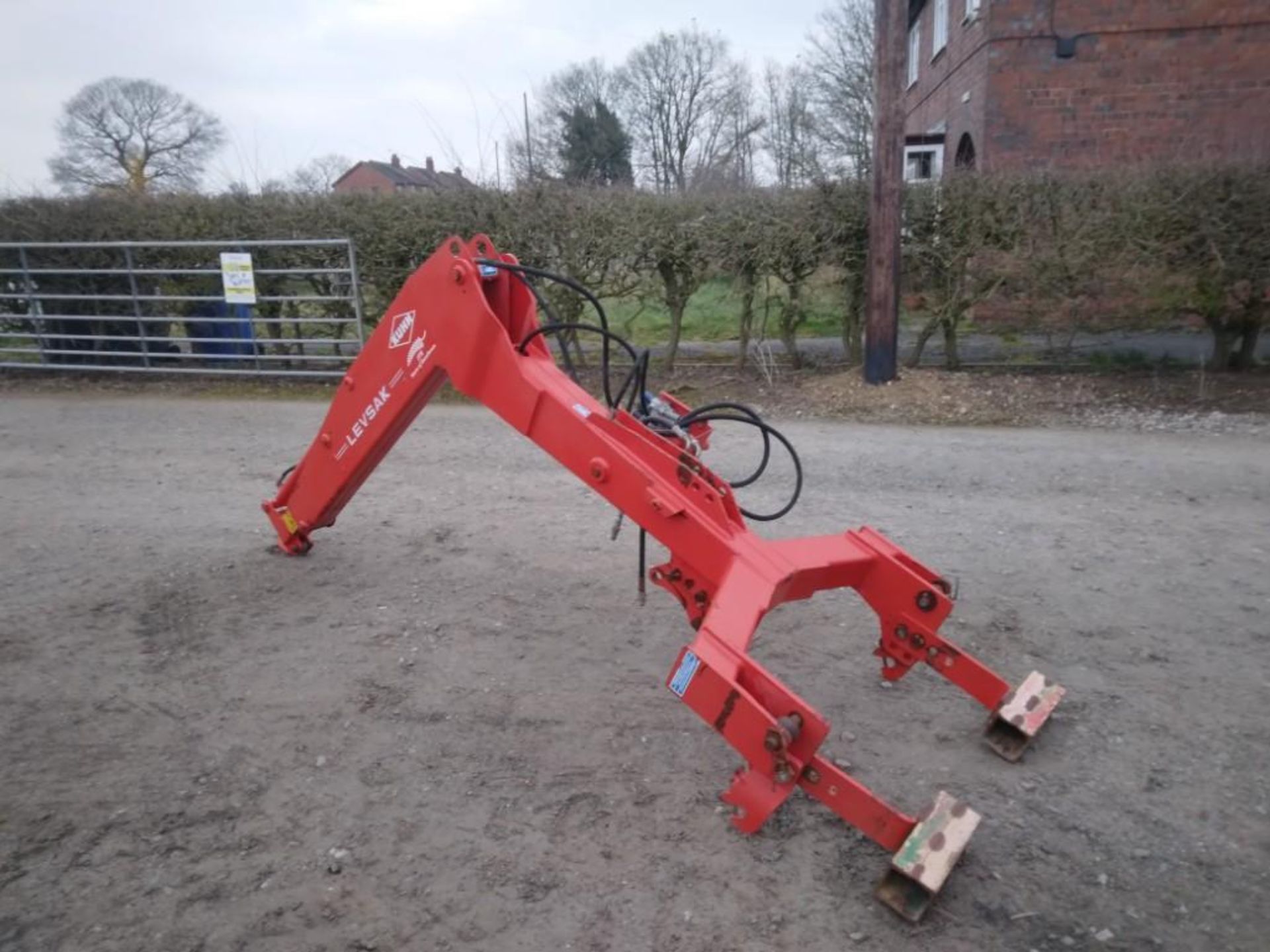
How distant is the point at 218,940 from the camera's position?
2.45 metres

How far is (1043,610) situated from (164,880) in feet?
12.6

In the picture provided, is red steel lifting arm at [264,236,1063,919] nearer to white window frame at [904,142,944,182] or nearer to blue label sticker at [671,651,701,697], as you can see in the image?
blue label sticker at [671,651,701,697]

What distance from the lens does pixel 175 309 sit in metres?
11.5

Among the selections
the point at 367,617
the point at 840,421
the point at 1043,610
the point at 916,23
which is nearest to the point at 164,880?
the point at 367,617

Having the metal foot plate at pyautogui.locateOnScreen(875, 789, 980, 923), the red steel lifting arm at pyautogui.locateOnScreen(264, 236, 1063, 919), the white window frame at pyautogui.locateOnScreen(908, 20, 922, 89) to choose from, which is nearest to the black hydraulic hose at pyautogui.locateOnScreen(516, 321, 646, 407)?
the red steel lifting arm at pyautogui.locateOnScreen(264, 236, 1063, 919)

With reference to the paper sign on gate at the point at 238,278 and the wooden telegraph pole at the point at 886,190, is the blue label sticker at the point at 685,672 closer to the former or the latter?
the wooden telegraph pole at the point at 886,190

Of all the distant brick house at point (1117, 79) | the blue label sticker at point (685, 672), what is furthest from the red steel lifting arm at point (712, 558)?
the distant brick house at point (1117, 79)

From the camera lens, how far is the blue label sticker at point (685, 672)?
249 cm

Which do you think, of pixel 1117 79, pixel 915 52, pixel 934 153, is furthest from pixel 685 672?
pixel 915 52

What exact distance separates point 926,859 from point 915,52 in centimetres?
2410

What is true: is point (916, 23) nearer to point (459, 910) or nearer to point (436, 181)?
point (436, 181)

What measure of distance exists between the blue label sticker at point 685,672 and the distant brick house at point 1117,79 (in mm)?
14056

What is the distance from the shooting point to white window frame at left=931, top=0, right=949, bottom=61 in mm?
18297

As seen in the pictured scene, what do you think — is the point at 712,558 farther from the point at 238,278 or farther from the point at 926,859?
the point at 238,278
